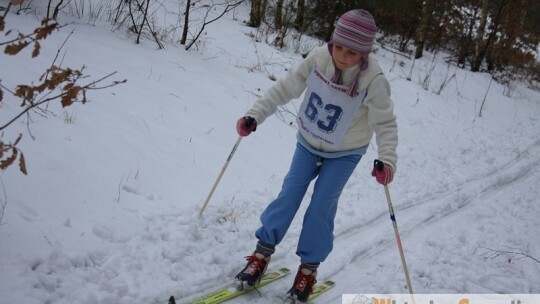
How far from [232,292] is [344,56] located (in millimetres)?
1811

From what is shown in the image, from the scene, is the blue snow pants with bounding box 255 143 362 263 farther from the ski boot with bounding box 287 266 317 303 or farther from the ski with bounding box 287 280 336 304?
the ski with bounding box 287 280 336 304

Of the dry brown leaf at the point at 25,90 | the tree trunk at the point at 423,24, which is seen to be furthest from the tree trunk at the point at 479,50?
the dry brown leaf at the point at 25,90

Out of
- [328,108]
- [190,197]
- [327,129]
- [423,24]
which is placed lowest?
[190,197]

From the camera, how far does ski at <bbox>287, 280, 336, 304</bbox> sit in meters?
3.51

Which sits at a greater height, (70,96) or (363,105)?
(363,105)

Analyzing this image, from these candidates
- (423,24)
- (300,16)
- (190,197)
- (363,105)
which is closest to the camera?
(363,105)

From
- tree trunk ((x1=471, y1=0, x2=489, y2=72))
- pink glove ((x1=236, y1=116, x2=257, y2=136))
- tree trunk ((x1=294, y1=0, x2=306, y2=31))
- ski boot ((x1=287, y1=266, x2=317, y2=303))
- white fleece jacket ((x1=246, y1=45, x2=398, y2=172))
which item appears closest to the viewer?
white fleece jacket ((x1=246, y1=45, x2=398, y2=172))

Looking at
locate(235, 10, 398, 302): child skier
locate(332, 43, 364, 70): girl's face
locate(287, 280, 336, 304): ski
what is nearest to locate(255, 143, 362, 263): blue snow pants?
locate(235, 10, 398, 302): child skier

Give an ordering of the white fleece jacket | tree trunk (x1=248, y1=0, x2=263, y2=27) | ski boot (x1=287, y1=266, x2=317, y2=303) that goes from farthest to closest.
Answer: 1. tree trunk (x1=248, y1=0, x2=263, y2=27)
2. ski boot (x1=287, y1=266, x2=317, y2=303)
3. the white fleece jacket

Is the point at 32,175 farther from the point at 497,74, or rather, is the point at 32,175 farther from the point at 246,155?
the point at 497,74

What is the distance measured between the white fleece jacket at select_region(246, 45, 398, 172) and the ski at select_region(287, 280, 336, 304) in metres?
1.09

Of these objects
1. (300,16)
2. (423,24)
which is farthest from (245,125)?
(423,24)

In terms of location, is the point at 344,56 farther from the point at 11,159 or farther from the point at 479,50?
the point at 479,50

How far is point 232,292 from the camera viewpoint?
11.1 feet
